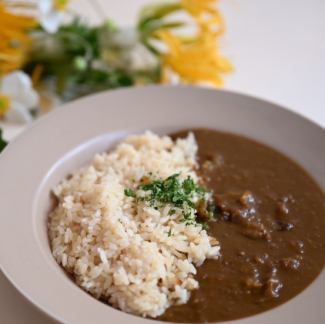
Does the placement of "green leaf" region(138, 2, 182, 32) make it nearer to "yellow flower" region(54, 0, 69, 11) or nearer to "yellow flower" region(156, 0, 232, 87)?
"yellow flower" region(156, 0, 232, 87)

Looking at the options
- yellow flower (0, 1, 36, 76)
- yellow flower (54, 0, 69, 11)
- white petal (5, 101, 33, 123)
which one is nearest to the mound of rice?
white petal (5, 101, 33, 123)

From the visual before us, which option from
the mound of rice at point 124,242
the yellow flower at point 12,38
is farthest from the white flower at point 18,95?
the mound of rice at point 124,242

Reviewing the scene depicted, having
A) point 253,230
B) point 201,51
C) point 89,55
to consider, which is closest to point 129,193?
point 253,230

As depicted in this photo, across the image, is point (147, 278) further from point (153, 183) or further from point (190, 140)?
point (190, 140)

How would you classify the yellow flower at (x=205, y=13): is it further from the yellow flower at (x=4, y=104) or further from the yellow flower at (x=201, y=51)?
the yellow flower at (x=4, y=104)

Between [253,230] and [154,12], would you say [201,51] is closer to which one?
[154,12]
